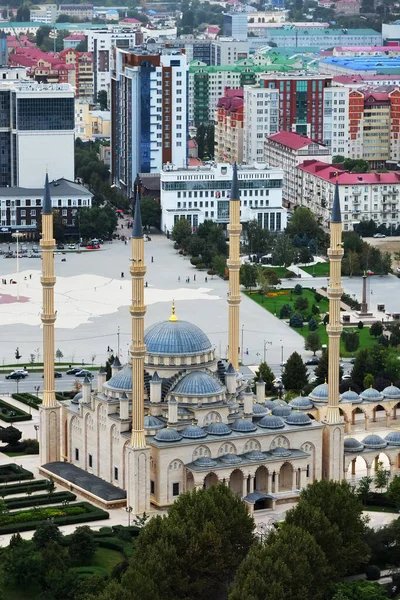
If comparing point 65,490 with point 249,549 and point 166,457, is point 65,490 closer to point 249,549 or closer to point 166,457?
point 166,457

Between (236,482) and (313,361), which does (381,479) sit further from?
(313,361)

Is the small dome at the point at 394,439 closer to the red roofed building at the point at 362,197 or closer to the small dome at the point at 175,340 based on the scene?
the small dome at the point at 175,340

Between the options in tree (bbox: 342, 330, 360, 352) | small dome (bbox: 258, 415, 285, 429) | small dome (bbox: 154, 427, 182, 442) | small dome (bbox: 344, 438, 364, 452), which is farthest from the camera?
tree (bbox: 342, 330, 360, 352)

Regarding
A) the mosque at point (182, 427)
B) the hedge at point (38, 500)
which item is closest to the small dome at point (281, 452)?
the mosque at point (182, 427)

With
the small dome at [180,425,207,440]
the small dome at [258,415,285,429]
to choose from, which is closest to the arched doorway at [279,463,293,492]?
the small dome at [258,415,285,429]

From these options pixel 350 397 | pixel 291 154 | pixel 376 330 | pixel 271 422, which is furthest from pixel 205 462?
pixel 291 154

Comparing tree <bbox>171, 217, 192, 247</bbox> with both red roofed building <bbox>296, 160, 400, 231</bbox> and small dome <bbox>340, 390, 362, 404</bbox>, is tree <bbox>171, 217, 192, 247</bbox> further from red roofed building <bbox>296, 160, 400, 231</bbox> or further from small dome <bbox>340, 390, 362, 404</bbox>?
small dome <bbox>340, 390, 362, 404</bbox>
